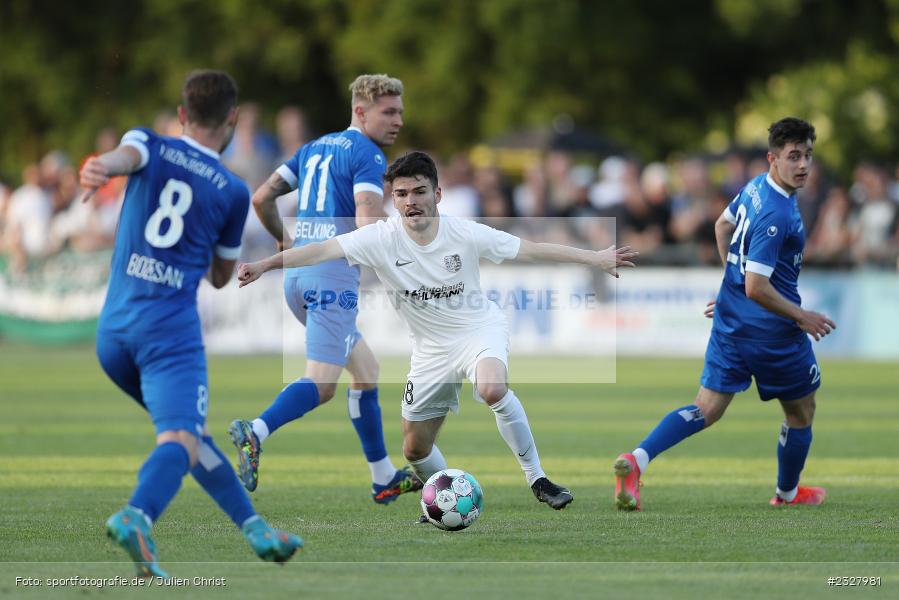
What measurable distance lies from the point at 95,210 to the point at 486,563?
16.9 meters

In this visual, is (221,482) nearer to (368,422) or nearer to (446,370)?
(446,370)

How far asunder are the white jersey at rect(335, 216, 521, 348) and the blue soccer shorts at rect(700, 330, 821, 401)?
141cm

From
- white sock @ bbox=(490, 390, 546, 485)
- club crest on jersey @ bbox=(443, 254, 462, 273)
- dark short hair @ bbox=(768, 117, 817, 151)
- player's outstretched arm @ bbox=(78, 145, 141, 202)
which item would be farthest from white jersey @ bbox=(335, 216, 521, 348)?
player's outstretched arm @ bbox=(78, 145, 141, 202)

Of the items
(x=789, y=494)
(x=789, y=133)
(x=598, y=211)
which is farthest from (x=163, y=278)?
(x=598, y=211)

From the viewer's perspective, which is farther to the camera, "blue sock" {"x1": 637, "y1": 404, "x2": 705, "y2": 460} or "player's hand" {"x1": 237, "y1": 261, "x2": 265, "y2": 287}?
"blue sock" {"x1": 637, "y1": 404, "x2": 705, "y2": 460}

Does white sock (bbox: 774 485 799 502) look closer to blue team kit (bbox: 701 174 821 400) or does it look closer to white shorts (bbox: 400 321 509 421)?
blue team kit (bbox: 701 174 821 400)

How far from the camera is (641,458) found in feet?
29.3

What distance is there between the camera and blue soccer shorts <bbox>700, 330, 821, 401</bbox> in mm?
8852

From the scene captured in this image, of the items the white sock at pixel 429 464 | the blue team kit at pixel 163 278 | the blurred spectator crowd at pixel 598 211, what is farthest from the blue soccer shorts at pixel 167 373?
the blurred spectator crowd at pixel 598 211

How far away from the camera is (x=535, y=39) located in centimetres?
3412

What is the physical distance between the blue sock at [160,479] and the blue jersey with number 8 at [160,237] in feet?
1.66

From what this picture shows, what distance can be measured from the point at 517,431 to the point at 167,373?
8.57ft

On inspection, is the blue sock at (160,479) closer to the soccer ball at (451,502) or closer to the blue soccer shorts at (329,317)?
the soccer ball at (451,502)

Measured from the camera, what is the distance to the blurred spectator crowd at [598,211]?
21.2m
